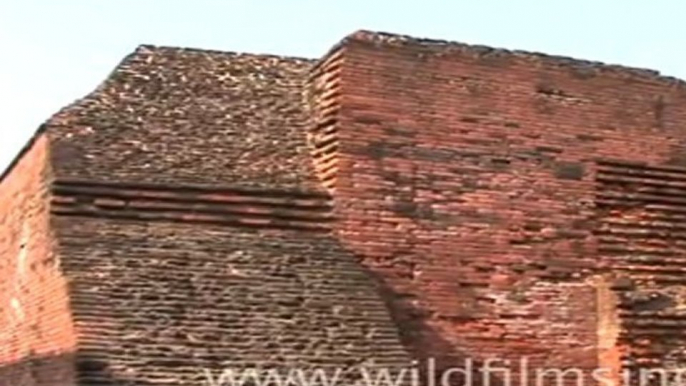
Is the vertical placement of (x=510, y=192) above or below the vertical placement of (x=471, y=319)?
above

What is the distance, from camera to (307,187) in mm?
10555

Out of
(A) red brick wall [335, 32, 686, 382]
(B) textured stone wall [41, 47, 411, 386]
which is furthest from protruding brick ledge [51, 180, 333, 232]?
(A) red brick wall [335, 32, 686, 382]

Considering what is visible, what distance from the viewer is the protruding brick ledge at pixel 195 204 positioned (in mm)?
9883

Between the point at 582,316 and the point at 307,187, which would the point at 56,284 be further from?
the point at 582,316

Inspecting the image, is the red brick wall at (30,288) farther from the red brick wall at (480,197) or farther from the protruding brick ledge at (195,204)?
the red brick wall at (480,197)

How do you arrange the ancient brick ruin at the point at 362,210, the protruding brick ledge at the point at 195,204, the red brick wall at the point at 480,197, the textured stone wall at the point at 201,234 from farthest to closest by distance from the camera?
the red brick wall at the point at 480,197 → the protruding brick ledge at the point at 195,204 → the ancient brick ruin at the point at 362,210 → the textured stone wall at the point at 201,234

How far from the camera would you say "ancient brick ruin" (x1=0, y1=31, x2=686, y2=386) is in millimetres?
9492

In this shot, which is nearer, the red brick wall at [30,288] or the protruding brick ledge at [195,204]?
the red brick wall at [30,288]

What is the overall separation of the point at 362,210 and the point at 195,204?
1231 mm

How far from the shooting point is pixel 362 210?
1048 cm

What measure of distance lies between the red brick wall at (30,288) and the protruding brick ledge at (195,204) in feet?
0.91

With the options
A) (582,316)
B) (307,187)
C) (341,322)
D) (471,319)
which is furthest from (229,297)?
(582,316)

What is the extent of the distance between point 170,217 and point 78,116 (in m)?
1.11

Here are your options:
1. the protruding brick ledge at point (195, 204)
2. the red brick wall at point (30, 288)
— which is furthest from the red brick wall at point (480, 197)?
the red brick wall at point (30, 288)
